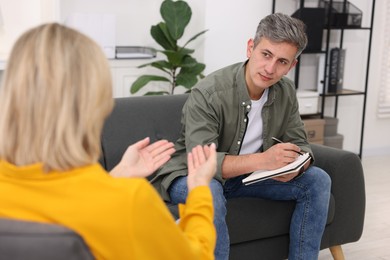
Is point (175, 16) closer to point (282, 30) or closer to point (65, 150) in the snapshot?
point (282, 30)

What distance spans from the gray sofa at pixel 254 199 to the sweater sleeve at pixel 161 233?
0.95 metres

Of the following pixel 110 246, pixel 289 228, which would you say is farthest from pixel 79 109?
pixel 289 228

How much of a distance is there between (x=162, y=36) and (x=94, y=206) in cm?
288

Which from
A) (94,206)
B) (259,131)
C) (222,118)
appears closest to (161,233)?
(94,206)

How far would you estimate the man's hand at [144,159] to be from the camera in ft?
4.63

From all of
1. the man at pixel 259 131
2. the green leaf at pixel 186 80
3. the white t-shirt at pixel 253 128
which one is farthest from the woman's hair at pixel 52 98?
the green leaf at pixel 186 80

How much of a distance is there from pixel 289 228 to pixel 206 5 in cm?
212

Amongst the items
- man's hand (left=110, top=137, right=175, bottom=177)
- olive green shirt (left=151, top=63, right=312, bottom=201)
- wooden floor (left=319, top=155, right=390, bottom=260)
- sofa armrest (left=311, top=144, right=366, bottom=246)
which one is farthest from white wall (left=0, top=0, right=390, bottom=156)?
man's hand (left=110, top=137, right=175, bottom=177)

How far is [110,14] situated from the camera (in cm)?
370

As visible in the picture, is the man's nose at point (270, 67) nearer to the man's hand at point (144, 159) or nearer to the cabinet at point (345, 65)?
the man's hand at point (144, 159)

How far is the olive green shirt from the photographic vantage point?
2.15 m

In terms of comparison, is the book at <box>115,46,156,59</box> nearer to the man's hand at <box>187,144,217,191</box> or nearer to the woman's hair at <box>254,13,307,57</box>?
the woman's hair at <box>254,13,307,57</box>

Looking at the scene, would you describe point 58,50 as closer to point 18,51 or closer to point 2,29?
point 18,51

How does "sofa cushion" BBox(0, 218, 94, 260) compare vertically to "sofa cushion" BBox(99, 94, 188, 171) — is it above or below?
above
